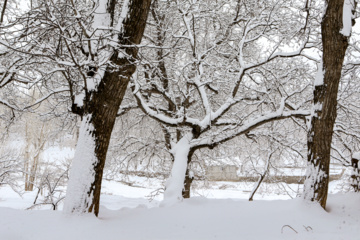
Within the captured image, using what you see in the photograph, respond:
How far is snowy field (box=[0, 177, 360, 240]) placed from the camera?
3689mm

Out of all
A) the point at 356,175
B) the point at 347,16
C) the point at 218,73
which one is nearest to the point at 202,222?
the point at 356,175

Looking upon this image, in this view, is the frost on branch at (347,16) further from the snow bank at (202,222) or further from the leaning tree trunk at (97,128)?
the leaning tree trunk at (97,128)

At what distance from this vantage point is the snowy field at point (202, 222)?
12.1 feet

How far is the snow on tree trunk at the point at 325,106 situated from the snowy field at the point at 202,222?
0.37 metres

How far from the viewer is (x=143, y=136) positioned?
1129 cm

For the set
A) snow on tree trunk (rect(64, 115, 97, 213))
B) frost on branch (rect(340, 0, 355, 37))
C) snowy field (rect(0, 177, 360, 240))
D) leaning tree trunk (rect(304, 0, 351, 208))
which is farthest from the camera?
frost on branch (rect(340, 0, 355, 37))

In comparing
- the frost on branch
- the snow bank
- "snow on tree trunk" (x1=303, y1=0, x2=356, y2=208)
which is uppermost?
the frost on branch

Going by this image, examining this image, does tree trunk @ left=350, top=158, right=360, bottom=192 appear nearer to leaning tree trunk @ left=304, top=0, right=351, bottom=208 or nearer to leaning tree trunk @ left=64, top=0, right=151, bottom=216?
leaning tree trunk @ left=304, top=0, right=351, bottom=208

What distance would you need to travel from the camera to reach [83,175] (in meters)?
4.07

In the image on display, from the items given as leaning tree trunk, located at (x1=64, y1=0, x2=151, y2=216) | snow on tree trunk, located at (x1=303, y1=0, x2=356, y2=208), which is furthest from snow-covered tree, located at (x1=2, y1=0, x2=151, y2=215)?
snow on tree trunk, located at (x1=303, y1=0, x2=356, y2=208)

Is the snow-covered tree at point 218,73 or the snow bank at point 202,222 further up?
→ the snow-covered tree at point 218,73

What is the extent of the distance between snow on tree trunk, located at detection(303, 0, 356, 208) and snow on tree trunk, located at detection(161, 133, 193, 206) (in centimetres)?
238

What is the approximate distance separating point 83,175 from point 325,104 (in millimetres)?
3999

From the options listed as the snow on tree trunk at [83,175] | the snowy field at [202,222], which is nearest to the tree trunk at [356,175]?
the snowy field at [202,222]
